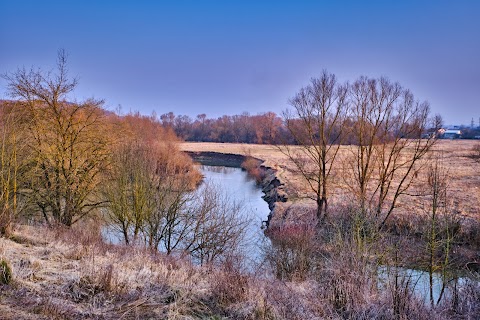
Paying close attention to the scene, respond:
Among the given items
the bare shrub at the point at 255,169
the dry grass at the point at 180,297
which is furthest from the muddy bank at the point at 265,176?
the dry grass at the point at 180,297

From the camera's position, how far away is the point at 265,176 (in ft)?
127

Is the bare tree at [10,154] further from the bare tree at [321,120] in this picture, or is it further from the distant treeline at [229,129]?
the distant treeline at [229,129]

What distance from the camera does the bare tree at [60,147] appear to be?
1502cm

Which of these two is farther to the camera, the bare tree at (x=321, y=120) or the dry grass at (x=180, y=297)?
the bare tree at (x=321, y=120)

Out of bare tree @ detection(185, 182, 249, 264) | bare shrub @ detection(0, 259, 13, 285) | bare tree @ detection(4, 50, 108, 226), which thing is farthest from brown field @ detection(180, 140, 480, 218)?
bare shrub @ detection(0, 259, 13, 285)

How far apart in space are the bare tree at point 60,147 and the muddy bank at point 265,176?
10.7 metres

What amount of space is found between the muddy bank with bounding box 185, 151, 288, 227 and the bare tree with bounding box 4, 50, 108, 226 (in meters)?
10.7

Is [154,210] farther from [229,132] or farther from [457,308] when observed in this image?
[229,132]

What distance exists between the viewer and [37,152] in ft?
49.0

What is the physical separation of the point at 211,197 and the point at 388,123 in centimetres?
953

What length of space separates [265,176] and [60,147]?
25.6 meters

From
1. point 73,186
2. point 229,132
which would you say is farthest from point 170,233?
point 229,132

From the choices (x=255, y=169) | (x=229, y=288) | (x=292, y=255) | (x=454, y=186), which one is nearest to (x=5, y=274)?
(x=229, y=288)

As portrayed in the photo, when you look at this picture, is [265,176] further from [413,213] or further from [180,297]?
[180,297]
